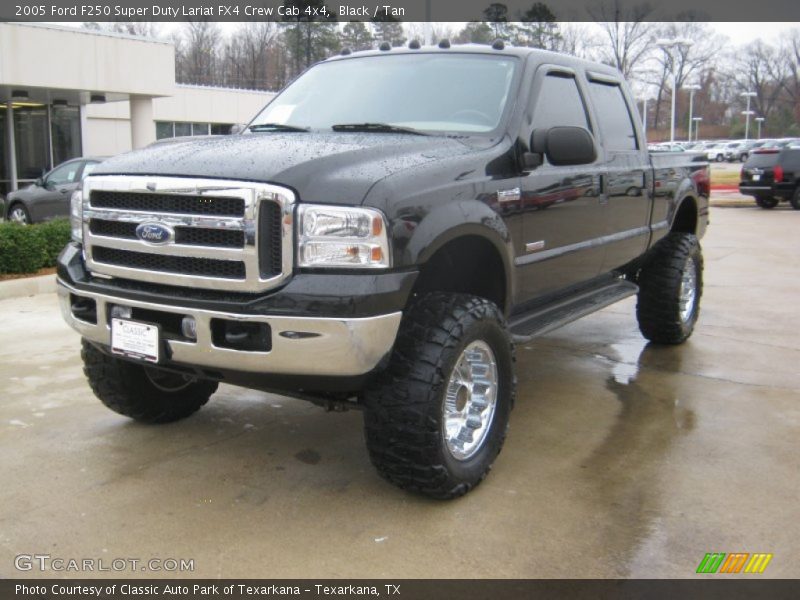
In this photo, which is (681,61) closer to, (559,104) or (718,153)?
(718,153)

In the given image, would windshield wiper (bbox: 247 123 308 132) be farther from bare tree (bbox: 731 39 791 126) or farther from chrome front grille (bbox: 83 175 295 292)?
bare tree (bbox: 731 39 791 126)

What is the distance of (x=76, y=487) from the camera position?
386 centimetres

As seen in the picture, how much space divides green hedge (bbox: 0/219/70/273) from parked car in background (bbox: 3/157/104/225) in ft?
16.8

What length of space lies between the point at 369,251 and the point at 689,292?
14.5 ft

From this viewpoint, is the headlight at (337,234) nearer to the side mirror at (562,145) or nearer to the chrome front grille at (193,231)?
the chrome front grille at (193,231)

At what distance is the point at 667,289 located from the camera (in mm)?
6402

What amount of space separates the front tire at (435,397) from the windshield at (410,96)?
1.18 m

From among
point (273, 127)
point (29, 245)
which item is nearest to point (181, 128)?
point (29, 245)

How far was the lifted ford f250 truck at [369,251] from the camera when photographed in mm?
3242

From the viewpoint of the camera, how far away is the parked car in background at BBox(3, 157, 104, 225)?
14477 mm

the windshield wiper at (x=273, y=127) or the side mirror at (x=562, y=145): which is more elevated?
the windshield wiper at (x=273, y=127)

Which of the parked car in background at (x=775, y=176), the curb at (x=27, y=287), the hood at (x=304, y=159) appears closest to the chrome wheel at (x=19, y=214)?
the curb at (x=27, y=287)

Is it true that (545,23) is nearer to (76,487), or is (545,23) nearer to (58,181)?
(58,181)
